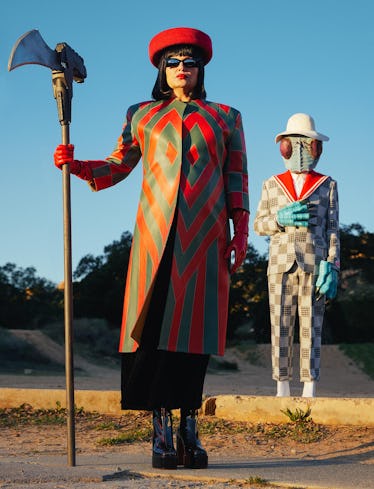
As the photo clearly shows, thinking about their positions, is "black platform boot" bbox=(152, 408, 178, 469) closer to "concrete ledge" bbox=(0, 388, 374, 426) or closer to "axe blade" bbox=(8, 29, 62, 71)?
"axe blade" bbox=(8, 29, 62, 71)

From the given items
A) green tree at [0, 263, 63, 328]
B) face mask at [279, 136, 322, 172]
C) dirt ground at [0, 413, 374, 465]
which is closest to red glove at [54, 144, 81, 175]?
dirt ground at [0, 413, 374, 465]

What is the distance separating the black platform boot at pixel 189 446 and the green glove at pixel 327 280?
2.56 metres

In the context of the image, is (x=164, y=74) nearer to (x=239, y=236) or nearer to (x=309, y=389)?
(x=239, y=236)

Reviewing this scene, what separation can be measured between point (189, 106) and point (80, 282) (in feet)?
75.2

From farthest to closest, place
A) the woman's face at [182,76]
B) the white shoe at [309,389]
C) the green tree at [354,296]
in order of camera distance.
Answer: the green tree at [354,296], the white shoe at [309,389], the woman's face at [182,76]

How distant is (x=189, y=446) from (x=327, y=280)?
272cm

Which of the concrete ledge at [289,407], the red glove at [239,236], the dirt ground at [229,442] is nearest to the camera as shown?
the red glove at [239,236]

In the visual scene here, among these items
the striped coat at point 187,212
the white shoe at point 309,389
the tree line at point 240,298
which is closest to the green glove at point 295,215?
the white shoe at point 309,389

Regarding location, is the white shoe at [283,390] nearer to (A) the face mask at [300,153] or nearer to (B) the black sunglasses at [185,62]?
(A) the face mask at [300,153]

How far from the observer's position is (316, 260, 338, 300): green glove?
682 centimetres

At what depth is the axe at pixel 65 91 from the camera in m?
4.25

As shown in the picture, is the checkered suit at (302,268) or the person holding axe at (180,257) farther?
the checkered suit at (302,268)

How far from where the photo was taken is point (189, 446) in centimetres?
450

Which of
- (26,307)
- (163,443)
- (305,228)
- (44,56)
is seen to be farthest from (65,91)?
(26,307)
